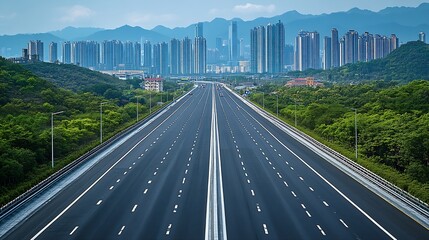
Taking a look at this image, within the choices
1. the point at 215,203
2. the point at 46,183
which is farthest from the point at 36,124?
the point at 215,203

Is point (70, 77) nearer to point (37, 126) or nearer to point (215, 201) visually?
point (37, 126)

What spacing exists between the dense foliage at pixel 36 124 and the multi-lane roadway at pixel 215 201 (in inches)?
159

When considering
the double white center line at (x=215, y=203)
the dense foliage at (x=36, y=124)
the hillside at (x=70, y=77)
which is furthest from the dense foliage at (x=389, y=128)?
the hillside at (x=70, y=77)

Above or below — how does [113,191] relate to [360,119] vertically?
below

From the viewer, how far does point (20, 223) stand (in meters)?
28.6

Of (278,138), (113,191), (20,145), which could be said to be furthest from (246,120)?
(113,191)

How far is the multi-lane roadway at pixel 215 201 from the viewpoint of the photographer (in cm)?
2662

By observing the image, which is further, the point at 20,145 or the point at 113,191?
the point at 20,145

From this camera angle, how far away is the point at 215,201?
33.0m

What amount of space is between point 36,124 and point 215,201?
1396 inches

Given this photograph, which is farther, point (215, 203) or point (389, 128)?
point (389, 128)

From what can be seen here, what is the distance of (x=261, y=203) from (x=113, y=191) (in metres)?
10.0

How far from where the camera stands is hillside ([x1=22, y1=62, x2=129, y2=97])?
5720 inches

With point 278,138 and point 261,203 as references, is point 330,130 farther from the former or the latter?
point 261,203
